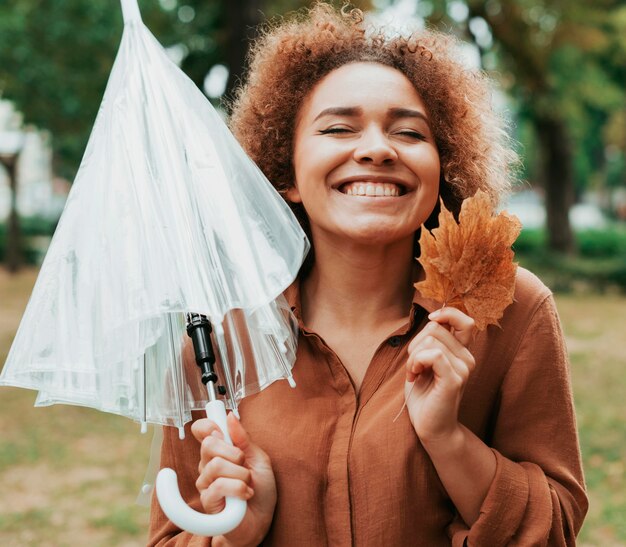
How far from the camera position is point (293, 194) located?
2383mm

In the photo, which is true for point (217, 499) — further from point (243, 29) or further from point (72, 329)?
point (243, 29)

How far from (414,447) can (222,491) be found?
452 mm

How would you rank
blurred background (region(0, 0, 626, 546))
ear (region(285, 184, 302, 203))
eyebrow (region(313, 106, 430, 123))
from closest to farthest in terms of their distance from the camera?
1. eyebrow (region(313, 106, 430, 123))
2. ear (region(285, 184, 302, 203))
3. blurred background (region(0, 0, 626, 546))

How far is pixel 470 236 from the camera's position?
179 cm

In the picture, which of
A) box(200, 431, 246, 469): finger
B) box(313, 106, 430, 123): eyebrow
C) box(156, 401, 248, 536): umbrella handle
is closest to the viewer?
box(156, 401, 248, 536): umbrella handle

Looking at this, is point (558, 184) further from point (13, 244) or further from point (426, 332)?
point (426, 332)

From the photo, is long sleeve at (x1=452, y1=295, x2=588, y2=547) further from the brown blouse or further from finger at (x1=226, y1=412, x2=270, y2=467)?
finger at (x1=226, y1=412, x2=270, y2=467)

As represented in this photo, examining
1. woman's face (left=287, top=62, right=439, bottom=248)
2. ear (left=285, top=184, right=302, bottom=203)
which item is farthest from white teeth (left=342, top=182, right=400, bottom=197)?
ear (left=285, top=184, right=302, bottom=203)

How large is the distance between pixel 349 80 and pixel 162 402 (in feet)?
3.06

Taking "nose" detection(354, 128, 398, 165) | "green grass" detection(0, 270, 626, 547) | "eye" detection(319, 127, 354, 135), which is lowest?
"green grass" detection(0, 270, 626, 547)

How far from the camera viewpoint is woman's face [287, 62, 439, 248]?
201 centimetres

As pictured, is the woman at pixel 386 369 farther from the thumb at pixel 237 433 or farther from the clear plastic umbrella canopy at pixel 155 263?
the clear plastic umbrella canopy at pixel 155 263

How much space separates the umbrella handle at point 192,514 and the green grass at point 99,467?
429 centimetres

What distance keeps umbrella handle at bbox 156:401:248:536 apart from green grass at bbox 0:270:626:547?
429 cm
